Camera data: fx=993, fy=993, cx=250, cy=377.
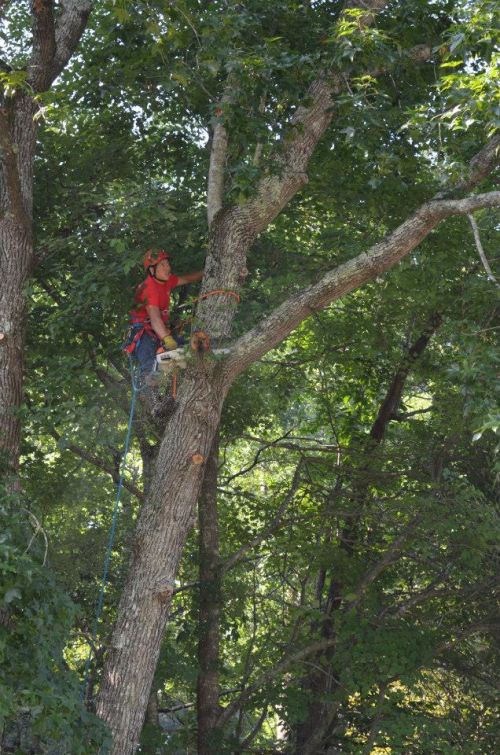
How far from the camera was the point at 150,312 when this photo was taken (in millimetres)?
7449

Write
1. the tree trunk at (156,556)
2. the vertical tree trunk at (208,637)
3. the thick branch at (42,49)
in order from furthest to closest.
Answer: the vertical tree trunk at (208,637) < the thick branch at (42,49) < the tree trunk at (156,556)

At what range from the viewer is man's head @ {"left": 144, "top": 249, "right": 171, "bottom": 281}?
24.9 feet

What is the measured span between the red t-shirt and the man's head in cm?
5

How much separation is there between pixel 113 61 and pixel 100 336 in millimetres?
2861

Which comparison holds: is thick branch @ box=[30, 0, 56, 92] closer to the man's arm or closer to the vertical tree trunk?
the man's arm

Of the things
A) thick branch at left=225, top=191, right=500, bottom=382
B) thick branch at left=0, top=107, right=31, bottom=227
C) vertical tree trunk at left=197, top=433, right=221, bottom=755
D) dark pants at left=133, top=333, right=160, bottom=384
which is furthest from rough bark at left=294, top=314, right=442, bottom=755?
thick branch at left=0, top=107, right=31, bottom=227

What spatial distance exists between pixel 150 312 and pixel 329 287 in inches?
56.8

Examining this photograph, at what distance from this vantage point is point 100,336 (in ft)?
28.3

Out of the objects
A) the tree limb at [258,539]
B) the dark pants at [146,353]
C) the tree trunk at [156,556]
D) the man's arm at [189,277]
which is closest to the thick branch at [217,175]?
the man's arm at [189,277]

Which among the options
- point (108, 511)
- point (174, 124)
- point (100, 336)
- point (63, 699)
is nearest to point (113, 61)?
point (174, 124)

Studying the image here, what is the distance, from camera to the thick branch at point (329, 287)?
6.76 metres

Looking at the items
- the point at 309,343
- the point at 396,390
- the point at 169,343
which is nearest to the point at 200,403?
the point at 169,343

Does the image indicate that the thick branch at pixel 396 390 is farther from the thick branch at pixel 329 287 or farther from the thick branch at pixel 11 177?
the thick branch at pixel 11 177

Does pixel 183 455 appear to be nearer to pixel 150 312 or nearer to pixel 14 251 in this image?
pixel 150 312
